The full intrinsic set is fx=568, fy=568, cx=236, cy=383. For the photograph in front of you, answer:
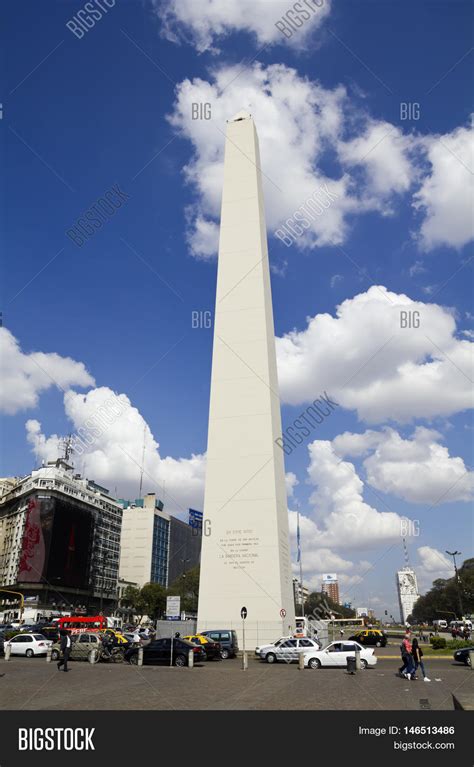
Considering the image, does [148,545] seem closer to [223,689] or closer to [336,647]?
[336,647]

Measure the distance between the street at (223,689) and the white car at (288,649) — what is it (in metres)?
3.42

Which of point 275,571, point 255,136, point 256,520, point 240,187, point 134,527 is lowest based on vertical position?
point 275,571

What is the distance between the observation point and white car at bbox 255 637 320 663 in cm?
2856

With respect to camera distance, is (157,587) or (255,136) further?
(157,587)

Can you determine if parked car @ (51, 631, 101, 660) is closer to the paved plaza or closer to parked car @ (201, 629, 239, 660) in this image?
the paved plaza

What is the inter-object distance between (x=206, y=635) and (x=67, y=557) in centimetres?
7720

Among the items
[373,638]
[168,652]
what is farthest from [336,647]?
[373,638]

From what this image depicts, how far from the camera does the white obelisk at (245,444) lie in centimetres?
3562

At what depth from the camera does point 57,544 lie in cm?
9981

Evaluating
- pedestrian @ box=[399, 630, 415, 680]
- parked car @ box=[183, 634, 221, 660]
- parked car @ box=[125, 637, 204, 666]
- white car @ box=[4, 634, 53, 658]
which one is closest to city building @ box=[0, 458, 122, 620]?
white car @ box=[4, 634, 53, 658]

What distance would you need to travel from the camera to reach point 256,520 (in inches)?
1446
